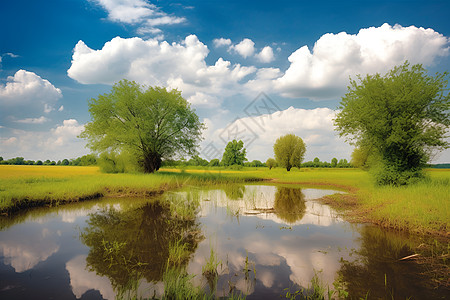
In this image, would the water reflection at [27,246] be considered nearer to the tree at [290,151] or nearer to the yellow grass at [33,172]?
the yellow grass at [33,172]

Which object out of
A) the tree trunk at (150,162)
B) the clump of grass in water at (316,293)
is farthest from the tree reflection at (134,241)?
the tree trunk at (150,162)

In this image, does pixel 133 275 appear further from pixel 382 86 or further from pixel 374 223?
pixel 382 86

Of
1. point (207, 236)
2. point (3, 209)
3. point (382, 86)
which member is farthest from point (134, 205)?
point (382, 86)

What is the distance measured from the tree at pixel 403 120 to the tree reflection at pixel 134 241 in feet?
57.2

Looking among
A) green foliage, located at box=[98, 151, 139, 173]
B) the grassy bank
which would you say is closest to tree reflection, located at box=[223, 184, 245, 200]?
the grassy bank

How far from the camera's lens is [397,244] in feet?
26.0

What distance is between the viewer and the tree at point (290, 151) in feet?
190

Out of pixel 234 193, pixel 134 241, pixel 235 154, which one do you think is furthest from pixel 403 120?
pixel 235 154

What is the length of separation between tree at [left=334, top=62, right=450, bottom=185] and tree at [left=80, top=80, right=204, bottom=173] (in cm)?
2340

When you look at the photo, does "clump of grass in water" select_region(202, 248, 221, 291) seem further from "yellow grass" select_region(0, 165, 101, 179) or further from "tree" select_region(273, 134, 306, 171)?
"tree" select_region(273, 134, 306, 171)

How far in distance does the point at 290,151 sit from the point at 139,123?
41.9m

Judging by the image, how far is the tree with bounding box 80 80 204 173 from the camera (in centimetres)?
2870

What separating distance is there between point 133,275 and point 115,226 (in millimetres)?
5158

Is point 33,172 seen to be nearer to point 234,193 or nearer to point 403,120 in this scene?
point 234,193
